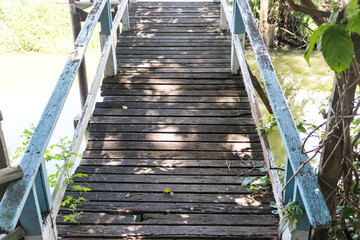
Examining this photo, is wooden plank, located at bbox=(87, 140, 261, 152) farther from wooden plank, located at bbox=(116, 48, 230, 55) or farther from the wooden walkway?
wooden plank, located at bbox=(116, 48, 230, 55)

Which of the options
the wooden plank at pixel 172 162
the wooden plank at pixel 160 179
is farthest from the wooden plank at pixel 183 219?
the wooden plank at pixel 172 162

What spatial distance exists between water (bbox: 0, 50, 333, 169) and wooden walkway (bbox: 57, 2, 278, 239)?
3.44 metres

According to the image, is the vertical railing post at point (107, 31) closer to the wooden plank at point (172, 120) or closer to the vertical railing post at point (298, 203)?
the wooden plank at point (172, 120)

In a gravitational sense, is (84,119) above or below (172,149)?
above

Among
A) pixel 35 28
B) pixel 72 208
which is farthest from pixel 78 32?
pixel 35 28

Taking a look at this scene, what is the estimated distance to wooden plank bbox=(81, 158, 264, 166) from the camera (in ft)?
11.3

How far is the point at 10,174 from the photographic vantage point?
188 cm

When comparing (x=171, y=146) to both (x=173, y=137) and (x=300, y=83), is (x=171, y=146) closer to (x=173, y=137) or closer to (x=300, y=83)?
(x=173, y=137)

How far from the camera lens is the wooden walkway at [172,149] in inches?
110

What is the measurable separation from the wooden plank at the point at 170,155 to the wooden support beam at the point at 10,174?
1.63 meters

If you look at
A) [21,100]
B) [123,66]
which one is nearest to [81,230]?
[123,66]

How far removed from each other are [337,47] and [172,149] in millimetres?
2394

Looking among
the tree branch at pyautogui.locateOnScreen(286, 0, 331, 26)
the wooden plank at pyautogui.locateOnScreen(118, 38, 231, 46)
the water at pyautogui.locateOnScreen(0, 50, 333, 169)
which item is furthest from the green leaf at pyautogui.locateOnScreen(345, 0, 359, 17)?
the water at pyautogui.locateOnScreen(0, 50, 333, 169)

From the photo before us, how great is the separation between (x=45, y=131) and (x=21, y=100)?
9041 millimetres
